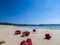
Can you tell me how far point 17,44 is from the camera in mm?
4043

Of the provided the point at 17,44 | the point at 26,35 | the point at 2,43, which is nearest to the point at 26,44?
the point at 17,44

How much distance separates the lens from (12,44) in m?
4.01

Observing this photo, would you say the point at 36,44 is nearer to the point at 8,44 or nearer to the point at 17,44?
the point at 17,44

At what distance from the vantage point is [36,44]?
13.5ft

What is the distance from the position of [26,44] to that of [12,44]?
3.52 feet

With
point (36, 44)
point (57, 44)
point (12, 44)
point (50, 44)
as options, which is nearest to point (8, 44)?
point (12, 44)

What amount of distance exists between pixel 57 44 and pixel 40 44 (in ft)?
2.03

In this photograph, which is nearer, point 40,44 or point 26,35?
point 40,44

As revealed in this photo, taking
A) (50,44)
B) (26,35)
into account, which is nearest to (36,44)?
(50,44)

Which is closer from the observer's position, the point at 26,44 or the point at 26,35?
the point at 26,44

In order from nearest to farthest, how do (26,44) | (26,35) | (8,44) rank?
(26,44) → (8,44) → (26,35)

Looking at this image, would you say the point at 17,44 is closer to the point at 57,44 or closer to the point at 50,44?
the point at 50,44

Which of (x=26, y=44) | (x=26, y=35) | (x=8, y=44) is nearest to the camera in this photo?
(x=26, y=44)

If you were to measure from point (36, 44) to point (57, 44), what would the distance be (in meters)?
0.77
